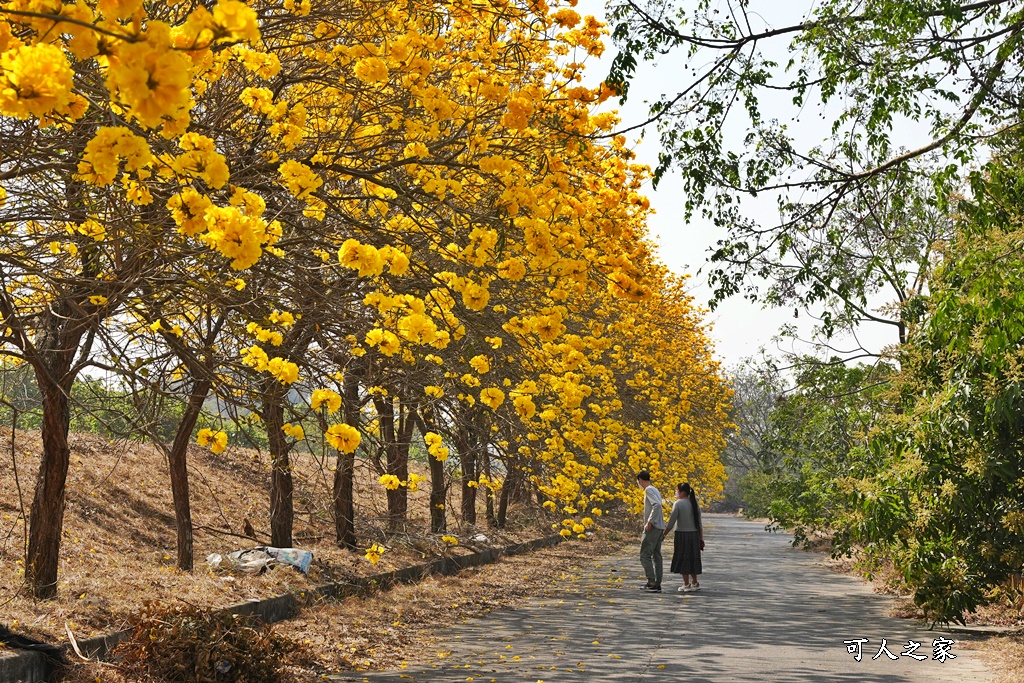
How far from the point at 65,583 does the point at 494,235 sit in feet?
15.6

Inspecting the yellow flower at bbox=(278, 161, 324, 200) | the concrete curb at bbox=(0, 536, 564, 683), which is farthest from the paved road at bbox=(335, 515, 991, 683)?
the yellow flower at bbox=(278, 161, 324, 200)

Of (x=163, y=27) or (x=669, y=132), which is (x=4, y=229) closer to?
(x=163, y=27)

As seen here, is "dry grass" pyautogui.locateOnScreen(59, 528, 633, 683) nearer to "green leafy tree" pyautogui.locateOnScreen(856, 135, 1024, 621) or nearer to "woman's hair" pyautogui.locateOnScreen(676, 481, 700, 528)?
"woman's hair" pyautogui.locateOnScreen(676, 481, 700, 528)

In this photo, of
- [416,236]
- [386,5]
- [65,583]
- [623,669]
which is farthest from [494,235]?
[65,583]

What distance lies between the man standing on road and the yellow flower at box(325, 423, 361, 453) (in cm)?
981

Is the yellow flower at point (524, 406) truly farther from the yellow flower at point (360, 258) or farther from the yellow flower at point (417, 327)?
the yellow flower at point (360, 258)

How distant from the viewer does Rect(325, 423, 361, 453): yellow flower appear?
5.16 metres

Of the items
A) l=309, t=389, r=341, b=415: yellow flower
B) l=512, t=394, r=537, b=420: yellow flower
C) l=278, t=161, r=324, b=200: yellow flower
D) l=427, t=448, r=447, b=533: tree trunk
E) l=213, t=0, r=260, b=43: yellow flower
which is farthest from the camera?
l=427, t=448, r=447, b=533: tree trunk

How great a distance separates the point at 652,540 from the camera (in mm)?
14852

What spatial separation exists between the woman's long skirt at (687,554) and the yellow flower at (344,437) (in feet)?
32.9

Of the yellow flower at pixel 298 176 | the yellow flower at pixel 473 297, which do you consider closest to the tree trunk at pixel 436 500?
the yellow flower at pixel 473 297

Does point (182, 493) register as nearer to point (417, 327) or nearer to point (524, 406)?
→ point (524, 406)

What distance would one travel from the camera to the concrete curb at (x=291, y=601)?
598 cm

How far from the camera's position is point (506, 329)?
7855 millimetres
